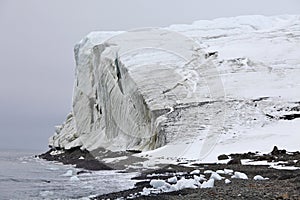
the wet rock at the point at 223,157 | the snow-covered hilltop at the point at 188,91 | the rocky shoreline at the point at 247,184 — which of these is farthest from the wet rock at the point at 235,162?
the snow-covered hilltop at the point at 188,91

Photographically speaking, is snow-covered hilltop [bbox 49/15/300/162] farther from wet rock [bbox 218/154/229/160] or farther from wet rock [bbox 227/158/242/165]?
wet rock [bbox 227/158/242/165]

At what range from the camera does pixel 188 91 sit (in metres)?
41.0

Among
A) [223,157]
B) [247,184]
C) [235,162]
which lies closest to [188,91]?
[223,157]

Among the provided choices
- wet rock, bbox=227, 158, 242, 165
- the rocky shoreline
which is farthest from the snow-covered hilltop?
wet rock, bbox=227, 158, 242, 165

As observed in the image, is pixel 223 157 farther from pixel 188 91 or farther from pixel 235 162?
pixel 188 91

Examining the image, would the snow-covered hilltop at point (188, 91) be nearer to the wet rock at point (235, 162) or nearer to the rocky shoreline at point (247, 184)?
the rocky shoreline at point (247, 184)

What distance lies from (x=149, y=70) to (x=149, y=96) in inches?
214

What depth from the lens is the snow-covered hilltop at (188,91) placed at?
1292 inches

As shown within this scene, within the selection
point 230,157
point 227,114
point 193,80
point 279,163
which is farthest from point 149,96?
point 279,163

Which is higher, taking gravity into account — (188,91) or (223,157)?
(188,91)

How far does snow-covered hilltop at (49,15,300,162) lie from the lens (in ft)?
108

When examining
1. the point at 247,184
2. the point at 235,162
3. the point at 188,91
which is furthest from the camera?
the point at 188,91

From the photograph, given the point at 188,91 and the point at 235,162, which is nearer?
the point at 235,162

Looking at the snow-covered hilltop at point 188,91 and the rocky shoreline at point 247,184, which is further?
the snow-covered hilltop at point 188,91
